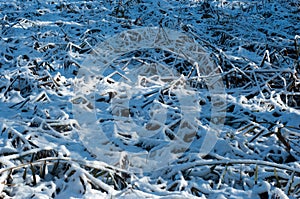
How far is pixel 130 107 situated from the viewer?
3.22 m

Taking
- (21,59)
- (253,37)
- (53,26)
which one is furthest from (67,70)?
(253,37)

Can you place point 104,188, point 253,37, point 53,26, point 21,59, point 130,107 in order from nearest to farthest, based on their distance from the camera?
point 104,188, point 130,107, point 21,59, point 253,37, point 53,26

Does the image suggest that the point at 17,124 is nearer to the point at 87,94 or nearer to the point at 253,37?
the point at 87,94

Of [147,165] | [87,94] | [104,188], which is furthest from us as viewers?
[87,94]

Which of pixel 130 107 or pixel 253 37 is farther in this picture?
pixel 253 37

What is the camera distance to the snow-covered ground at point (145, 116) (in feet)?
6.98

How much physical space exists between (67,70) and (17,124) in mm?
1469

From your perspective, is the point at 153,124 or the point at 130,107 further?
the point at 130,107

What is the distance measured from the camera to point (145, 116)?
10.2 feet

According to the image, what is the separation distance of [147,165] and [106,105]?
3.48 ft

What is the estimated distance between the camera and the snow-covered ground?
213cm

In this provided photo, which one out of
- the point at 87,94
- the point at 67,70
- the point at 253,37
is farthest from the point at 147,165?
the point at 253,37

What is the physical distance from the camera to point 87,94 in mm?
3453

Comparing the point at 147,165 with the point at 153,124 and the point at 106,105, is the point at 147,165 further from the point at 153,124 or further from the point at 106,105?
the point at 106,105
